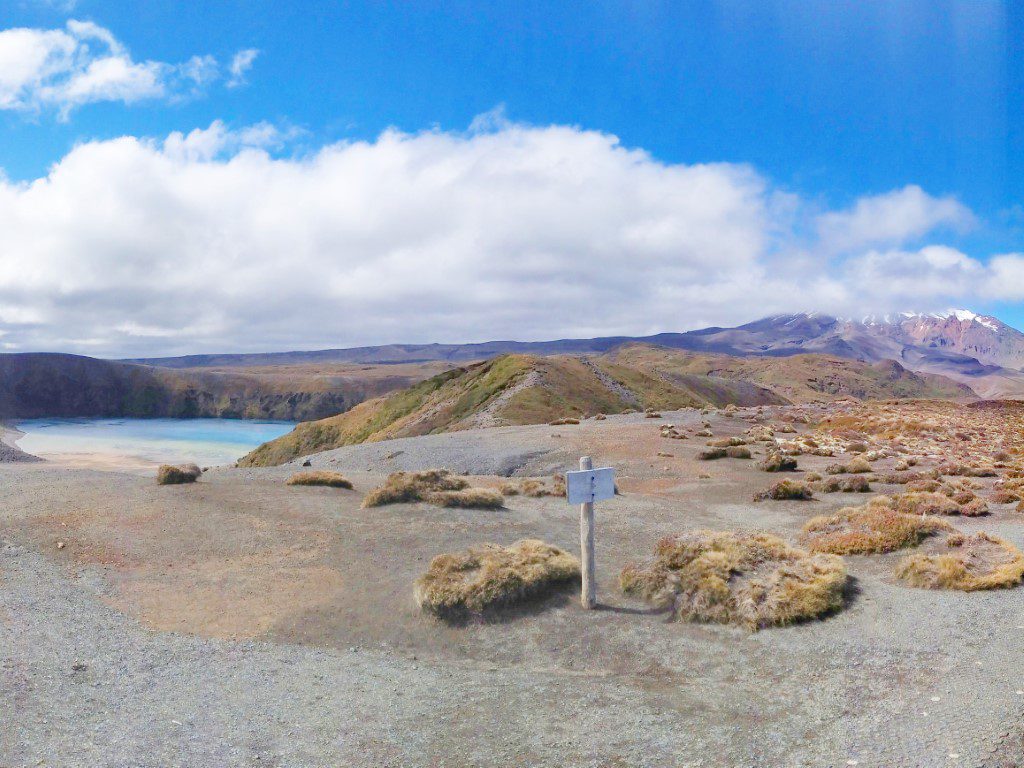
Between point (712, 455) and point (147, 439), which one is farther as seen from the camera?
point (147, 439)

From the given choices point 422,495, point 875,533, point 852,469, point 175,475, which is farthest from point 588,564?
point 852,469

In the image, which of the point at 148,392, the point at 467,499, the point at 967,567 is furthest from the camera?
the point at 148,392

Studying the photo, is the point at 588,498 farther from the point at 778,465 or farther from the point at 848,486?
the point at 778,465

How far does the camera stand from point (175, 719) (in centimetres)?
667

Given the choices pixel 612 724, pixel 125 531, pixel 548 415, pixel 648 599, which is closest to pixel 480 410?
pixel 548 415

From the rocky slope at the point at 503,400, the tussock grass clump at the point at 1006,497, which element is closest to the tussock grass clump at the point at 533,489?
the tussock grass clump at the point at 1006,497

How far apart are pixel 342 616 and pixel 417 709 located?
11.3ft

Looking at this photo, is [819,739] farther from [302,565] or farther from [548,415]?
[548,415]

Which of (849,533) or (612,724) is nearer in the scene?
(612,724)

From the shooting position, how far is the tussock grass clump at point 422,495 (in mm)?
16641

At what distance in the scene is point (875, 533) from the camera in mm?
12547

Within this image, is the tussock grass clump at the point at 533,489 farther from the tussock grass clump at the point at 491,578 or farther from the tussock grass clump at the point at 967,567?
the tussock grass clump at the point at 967,567

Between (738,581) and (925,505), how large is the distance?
27.8 ft

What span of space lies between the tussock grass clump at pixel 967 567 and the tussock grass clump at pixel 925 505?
14.5ft
